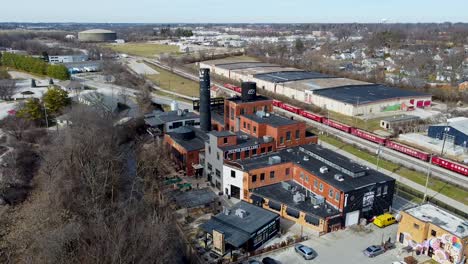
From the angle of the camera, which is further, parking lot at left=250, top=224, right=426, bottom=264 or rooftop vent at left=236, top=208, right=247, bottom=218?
rooftop vent at left=236, top=208, right=247, bottom=218

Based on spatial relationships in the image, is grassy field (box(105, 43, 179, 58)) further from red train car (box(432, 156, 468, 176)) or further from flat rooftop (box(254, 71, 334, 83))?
red train car (box(432, 156, 468, 176))

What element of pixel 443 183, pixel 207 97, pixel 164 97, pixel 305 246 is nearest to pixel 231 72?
pixel 164 97

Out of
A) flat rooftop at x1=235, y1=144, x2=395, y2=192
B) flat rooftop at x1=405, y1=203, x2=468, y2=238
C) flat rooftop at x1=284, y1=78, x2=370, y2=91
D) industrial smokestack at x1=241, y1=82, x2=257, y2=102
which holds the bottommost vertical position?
flat rooftop at x1=405, y1=203, x2=468, y2=238

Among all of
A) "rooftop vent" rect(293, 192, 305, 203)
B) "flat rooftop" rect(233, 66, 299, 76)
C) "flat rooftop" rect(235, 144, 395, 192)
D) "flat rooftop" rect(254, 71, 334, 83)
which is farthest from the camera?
"flat rooftop" rect(233, 66, 299, 76)

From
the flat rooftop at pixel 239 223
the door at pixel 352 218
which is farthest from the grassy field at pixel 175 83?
the door at pixel 352 218

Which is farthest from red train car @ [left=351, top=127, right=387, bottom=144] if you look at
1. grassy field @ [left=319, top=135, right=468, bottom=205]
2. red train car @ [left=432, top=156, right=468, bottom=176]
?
red train car @ [left=432, top=156, right=468, bottom=176]

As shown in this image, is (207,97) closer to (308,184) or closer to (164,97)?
(308,184)
